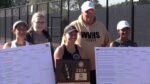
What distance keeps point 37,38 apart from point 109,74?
4.66 ft

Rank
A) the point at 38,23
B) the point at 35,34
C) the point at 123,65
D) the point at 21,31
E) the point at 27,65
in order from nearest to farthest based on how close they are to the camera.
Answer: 1. the point at 27,65
2. the point at 123,65
3. the point at 21,31
4. the point at 38,23
5. the point at 35,34

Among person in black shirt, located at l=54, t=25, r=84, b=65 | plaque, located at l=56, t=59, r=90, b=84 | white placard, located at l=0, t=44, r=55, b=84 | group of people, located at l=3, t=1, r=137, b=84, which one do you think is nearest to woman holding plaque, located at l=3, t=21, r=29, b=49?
group of people, located at l=3, t=1, r=137, b=84

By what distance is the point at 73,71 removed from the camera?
6188 millimetres

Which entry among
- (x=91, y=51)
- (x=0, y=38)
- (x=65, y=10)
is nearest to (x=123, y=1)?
(x=65, y=10)

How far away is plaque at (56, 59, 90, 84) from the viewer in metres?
6.12

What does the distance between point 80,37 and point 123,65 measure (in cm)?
114

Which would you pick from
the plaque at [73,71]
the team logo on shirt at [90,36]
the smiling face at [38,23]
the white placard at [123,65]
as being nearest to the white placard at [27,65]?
the plaque at [73,71]

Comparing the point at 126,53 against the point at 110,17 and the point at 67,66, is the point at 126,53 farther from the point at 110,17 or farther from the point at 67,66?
the point at 110,17

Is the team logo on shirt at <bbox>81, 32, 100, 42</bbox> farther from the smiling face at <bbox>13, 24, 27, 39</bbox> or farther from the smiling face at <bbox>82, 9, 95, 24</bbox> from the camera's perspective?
the smiling face at <bbox>13, 24, 27, 39</bbox>

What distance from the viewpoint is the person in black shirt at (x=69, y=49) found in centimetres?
628

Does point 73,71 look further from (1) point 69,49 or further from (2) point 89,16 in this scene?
(2) point 89,16

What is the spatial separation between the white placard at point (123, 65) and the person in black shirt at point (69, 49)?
434 millimetres

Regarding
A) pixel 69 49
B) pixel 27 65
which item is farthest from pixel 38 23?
pixel 27 65

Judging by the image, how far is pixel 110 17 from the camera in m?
19.3
